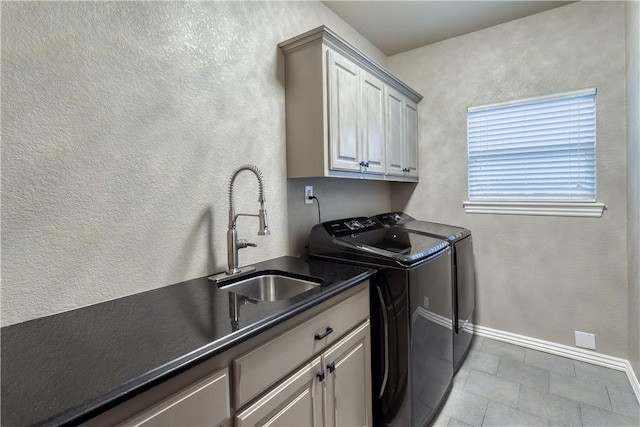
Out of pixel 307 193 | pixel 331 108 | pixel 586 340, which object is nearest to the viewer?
pixel 331 108

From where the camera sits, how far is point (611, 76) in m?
2.17

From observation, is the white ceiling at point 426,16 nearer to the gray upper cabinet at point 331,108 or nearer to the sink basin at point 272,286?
the gray upper cabinet at point 331,108

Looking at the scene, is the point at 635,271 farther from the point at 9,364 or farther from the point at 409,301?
the point at 9,364

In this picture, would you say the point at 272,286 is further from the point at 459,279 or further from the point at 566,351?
the point at 566,351

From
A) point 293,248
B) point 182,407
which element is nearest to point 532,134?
point 293,248

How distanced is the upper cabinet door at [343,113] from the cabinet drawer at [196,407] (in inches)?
50.0

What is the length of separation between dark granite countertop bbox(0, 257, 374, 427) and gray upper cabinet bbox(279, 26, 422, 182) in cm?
87

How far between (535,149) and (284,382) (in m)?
2.55

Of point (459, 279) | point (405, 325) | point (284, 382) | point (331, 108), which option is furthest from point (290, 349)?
point (459, 279)

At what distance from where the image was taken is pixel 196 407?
0.78 metres

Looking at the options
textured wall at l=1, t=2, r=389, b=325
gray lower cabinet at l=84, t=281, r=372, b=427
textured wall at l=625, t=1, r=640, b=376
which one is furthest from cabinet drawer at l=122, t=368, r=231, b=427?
textured wall at l=625, t=1, r=640, b=376

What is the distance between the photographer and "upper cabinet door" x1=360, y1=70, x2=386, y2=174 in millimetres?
2104

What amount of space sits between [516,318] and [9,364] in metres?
3.05

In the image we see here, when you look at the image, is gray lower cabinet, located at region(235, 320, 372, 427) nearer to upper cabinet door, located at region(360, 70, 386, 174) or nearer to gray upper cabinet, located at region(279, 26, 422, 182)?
gray upper cabinet, located at region(279, 26, 422, 182)
